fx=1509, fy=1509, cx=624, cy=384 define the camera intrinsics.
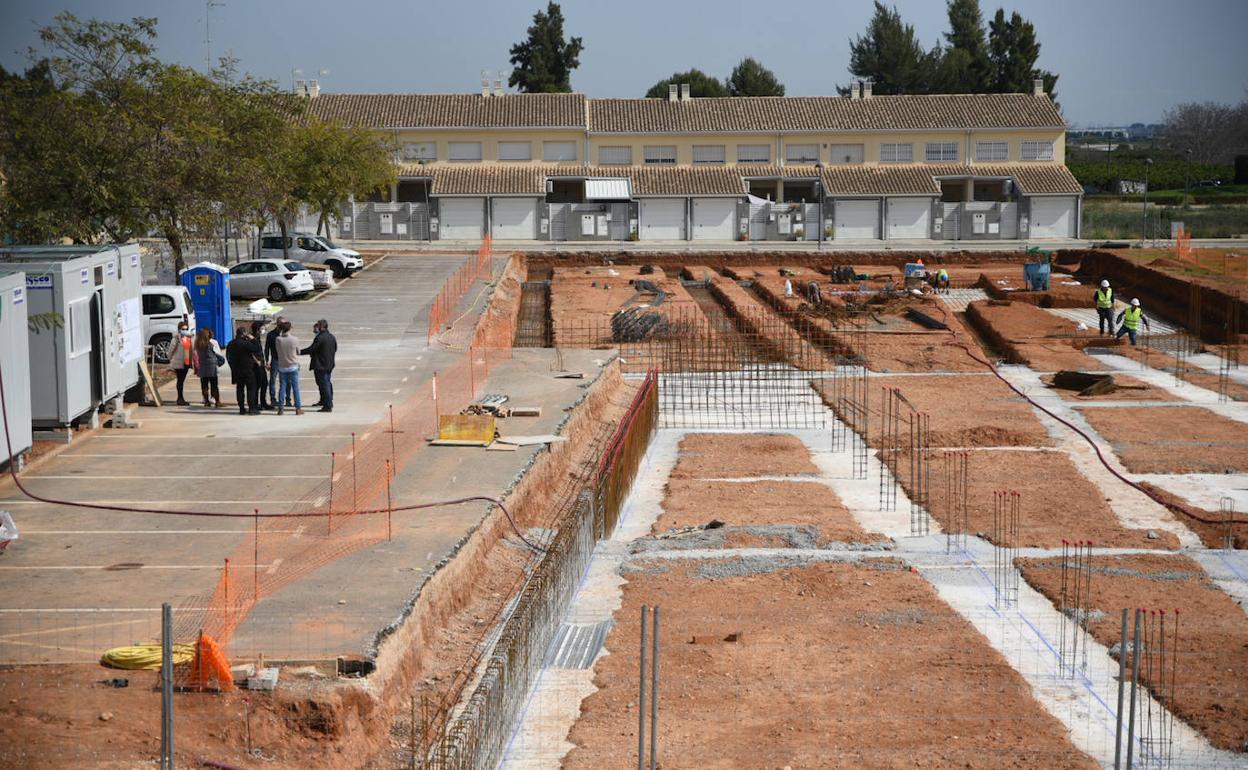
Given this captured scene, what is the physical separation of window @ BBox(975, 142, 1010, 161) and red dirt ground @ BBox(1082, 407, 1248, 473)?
46841 millimetres

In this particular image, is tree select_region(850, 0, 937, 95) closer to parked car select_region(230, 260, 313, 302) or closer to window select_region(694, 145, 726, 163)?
window select_region(694, 145, 726, 163)

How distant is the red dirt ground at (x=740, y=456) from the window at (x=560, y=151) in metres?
47.8

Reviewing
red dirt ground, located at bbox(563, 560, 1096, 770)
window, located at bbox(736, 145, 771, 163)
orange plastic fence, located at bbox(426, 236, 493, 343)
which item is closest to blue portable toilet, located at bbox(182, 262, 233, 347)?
orange plastic fence, located at bbox(426, 236, 493, 343)

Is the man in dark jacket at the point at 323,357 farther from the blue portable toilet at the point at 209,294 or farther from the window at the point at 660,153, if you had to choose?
the window at the point at 660,153

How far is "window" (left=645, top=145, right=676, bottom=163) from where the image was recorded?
73938mm

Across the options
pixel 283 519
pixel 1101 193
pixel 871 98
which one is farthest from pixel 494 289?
pixel 1101 193

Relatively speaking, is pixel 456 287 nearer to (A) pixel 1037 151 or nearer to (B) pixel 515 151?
(B) pixel 515 151

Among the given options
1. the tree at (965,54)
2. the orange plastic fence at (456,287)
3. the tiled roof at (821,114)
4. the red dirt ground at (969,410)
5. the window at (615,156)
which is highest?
the tree at (965,54)

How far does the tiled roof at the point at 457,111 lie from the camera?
73250mm

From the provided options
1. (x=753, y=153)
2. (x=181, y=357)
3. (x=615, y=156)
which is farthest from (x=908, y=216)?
(x=181, y=357)

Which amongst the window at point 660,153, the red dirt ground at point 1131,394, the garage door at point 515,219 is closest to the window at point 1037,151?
the window at point 660,153

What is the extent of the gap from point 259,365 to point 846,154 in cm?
5407

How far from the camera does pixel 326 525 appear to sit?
17.1 meters

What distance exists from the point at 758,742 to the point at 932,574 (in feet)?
20.5
